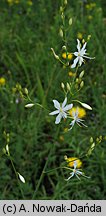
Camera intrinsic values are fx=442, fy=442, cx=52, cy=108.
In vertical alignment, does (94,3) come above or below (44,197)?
above

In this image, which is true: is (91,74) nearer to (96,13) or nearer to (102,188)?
(96,13)

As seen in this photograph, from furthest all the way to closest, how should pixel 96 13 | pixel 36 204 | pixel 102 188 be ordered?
1. pixel 96 13
2. pixel 102 188
3. pixel 36 204

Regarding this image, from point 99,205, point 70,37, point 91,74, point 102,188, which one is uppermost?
point 70,37


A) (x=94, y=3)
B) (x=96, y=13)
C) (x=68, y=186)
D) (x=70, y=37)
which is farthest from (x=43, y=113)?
(x=94, y=3)

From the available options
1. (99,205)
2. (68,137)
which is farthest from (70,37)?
(99,205)

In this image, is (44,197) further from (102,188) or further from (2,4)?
(2,4)

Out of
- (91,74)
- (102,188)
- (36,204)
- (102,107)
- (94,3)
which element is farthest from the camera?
(94,3)

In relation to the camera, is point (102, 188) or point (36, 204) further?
point (102, 188)
